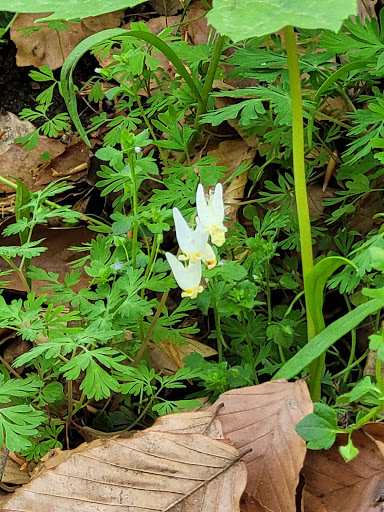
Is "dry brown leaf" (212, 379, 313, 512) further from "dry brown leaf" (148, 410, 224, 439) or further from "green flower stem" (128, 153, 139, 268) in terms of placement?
"green flower stem" (128, 153, 139, 268)

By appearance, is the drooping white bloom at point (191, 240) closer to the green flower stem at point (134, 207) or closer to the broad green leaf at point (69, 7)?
the green flower stem at point (134, 207)

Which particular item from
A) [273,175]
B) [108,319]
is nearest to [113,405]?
[108,319]

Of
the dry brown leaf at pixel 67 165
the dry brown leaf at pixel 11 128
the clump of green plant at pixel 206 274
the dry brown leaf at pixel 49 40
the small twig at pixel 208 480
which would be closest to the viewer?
the small twig at pixel 208 480

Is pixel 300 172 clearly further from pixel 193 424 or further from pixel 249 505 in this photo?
pixel 249 505

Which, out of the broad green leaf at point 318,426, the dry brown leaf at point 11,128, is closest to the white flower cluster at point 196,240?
the broad green leaf at point 318,426

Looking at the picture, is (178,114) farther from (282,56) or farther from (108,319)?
(108,319)

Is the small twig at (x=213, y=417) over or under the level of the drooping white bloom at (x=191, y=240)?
under

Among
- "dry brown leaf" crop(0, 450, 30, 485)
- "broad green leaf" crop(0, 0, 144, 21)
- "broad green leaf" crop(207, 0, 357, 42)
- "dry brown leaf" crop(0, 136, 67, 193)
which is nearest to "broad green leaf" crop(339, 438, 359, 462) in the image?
"broad green leaf" crop(207, 0, 357, 42)
